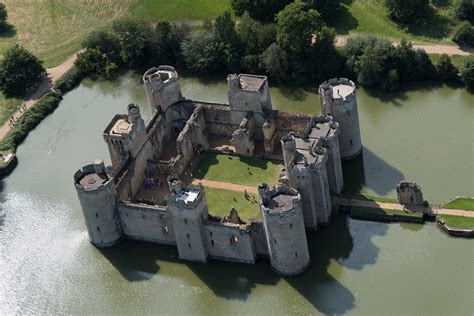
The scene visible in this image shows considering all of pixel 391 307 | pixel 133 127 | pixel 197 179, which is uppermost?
pixel 133 127

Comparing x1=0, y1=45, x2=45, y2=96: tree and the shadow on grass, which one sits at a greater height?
x1=0, y1=45, x2=45, y2=96: tree

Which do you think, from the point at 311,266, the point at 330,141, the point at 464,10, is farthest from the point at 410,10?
the point at 311,266

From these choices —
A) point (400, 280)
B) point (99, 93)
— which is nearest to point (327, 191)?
point (400, 280)

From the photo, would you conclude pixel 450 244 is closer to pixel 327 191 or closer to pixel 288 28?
pixel 327 191

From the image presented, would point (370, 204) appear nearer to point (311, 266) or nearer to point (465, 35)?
point (311, 266)

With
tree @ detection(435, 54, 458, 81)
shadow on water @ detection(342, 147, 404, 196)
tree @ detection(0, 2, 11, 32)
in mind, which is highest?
tree @ detection(0, 2, 11, 32)

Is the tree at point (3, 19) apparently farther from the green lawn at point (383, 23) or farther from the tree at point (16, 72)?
the green lawn at point (383, 23)

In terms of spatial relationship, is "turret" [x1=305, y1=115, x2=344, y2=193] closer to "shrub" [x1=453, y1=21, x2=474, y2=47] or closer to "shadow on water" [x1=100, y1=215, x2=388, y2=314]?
"shadow on water" [x1=100, y1=215, x2=388, y2=314]

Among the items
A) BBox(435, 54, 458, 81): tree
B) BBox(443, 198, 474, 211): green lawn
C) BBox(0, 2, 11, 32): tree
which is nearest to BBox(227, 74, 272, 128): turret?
BBox(443, 198, 474, 211): green lawn
